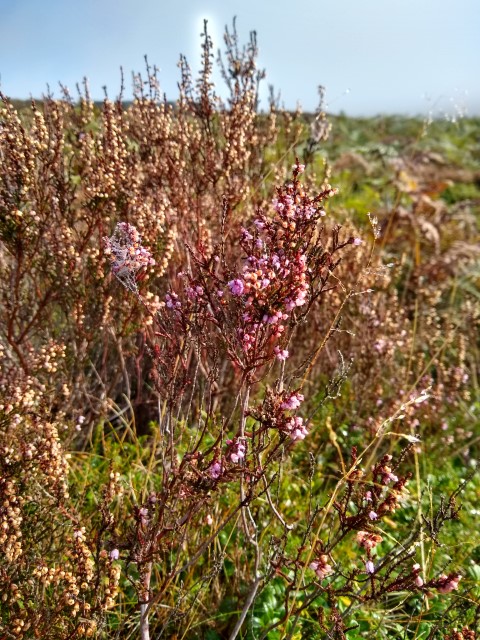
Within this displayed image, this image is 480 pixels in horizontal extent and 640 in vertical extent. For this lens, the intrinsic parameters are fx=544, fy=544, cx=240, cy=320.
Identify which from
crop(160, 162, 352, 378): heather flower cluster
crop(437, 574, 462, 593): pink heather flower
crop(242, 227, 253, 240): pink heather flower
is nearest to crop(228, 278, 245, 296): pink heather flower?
crop(160, 162, 352, 378): heather flower cluster

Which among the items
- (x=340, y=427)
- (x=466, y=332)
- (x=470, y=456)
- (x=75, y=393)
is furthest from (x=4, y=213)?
(x=466, y=332)

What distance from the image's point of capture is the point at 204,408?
2.89 metres

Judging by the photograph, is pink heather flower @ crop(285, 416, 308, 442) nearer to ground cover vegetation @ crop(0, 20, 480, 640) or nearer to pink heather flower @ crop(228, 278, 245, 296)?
ground cover vegetation @ crop(0, 20, 480, 640)

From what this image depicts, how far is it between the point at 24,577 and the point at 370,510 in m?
1.04

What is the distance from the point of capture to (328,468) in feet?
10.3

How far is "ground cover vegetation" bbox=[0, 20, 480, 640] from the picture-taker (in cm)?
150

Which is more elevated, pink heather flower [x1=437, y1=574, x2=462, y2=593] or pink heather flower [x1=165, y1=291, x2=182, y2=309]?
pink heather flower [x1=165, y1=291, x2=182, y2=309]

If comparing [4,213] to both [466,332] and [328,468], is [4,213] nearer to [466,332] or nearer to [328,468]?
[328,468]

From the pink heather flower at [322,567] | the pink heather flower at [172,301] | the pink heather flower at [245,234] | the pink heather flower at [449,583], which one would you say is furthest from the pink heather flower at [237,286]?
the pink heather flower at [449,583]

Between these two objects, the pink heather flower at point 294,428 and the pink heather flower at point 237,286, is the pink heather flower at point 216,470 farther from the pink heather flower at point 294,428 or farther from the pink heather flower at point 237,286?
the pink heather flower at point 237,286

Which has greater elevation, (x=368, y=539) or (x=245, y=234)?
(x=245, y=234)

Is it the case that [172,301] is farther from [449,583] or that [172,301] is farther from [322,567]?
[449,583]

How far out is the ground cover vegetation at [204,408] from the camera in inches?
58.9

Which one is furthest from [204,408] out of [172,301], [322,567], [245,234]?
[245,234]
